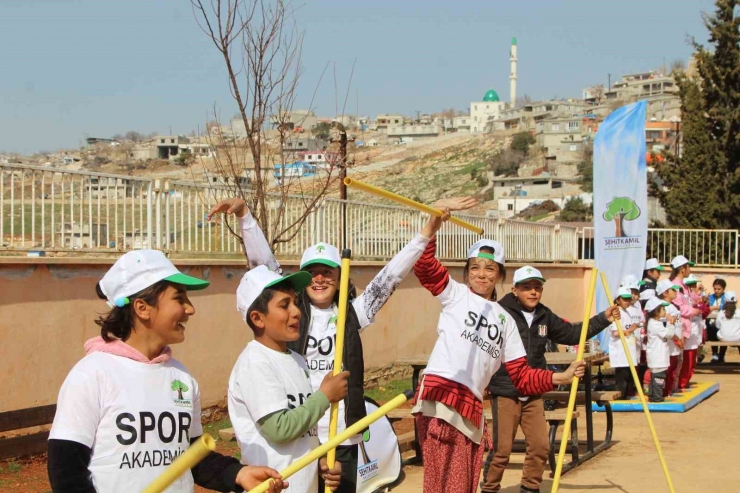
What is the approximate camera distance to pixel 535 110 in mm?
161500

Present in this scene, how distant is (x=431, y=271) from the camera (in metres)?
5.88

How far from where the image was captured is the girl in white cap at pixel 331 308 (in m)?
5.28

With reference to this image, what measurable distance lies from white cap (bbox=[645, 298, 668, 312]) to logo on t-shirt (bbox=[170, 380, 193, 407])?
457 inches

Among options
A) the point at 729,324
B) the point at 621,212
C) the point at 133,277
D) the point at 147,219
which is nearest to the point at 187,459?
the point at 133,277

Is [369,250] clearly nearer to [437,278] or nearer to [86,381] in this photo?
[437,278]

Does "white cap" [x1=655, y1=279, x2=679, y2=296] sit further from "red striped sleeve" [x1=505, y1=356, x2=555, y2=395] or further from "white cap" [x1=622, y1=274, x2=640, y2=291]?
"red striped sleeve" [x1=505, y1=356, x2=555, y2=395]

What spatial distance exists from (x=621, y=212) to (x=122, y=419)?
15397mm

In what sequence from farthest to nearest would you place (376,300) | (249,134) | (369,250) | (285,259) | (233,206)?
1. (369,250)
2. (285,259)
3. (249,134)
4. (376,300)
5. (233,206)

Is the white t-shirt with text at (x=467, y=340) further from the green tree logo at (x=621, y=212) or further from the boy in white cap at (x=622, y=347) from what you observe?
the green tree logo at (x=621, y=212)

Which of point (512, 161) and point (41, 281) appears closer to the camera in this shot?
point (41, 281)

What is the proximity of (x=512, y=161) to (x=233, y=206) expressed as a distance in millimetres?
113712

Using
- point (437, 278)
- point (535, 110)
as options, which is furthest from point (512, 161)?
point (437, 278)

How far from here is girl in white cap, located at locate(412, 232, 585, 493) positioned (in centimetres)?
586

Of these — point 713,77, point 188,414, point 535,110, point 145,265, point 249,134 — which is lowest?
point 188,414
